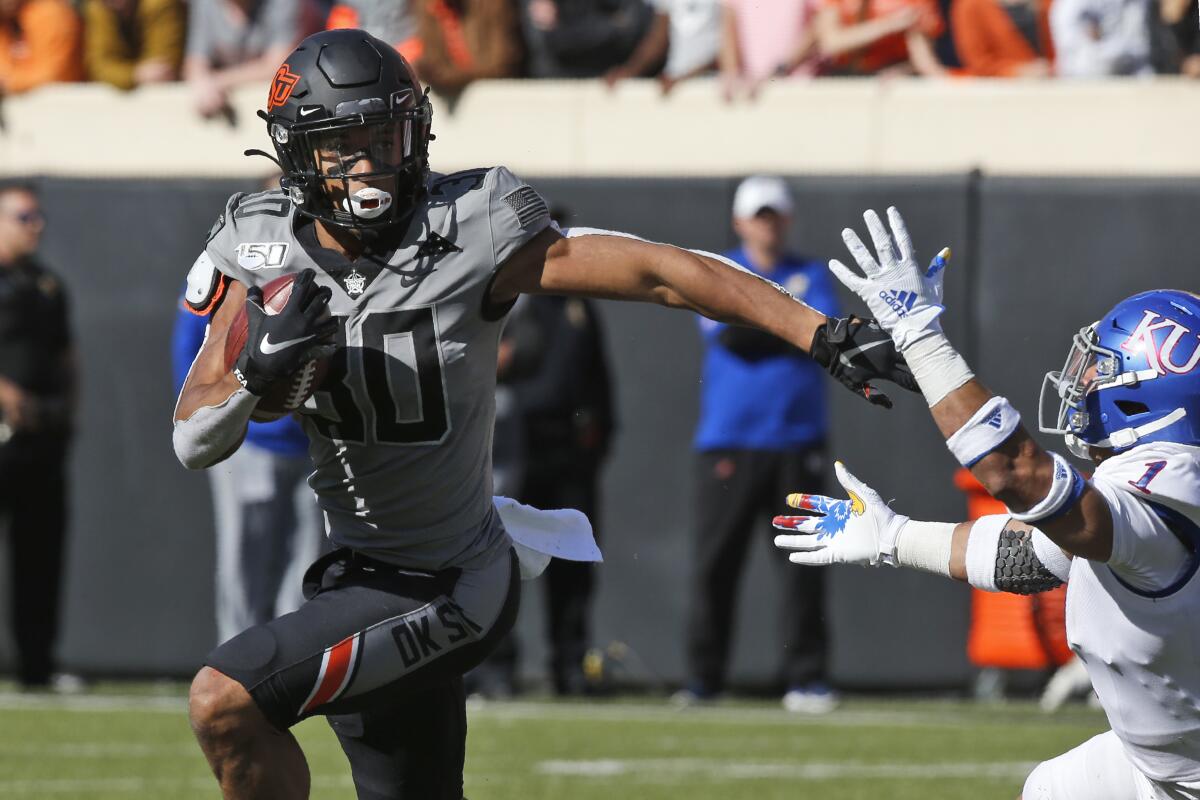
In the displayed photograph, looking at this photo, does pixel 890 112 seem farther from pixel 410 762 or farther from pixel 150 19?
pixel 410 762

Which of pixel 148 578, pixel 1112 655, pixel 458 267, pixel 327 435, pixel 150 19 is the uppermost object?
pixel 150 19

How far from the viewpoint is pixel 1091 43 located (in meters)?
9.23

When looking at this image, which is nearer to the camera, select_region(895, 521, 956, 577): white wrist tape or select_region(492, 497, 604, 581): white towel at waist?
select_region(895, 521, 956, 577): white wrist tape

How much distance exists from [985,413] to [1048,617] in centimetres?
517

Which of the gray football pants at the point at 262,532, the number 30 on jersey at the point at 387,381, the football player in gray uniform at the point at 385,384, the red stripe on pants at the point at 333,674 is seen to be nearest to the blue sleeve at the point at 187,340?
the gray football pants at the point at 262,532

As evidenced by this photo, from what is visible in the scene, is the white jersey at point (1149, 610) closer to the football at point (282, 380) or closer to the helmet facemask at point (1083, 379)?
the helmet facemask at point (1083, 379)

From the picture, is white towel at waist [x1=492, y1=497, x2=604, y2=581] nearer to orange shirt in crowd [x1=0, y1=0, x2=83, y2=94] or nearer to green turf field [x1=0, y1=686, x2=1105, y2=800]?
green turf field [x1=0, y1=686, x2=1105, y2=800]

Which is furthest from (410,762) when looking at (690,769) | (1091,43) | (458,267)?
(1091,43)

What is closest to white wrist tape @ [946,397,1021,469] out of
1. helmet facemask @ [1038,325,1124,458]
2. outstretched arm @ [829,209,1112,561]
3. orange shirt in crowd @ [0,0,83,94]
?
outstretched arm @ [829,209,1112,561]

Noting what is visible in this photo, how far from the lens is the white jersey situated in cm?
360

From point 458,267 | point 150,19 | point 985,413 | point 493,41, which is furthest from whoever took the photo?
point 150,19

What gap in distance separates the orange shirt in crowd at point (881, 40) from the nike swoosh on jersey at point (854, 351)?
239 inches

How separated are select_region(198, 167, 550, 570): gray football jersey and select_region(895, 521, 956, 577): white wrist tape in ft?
3.05

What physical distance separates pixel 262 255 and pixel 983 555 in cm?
167
